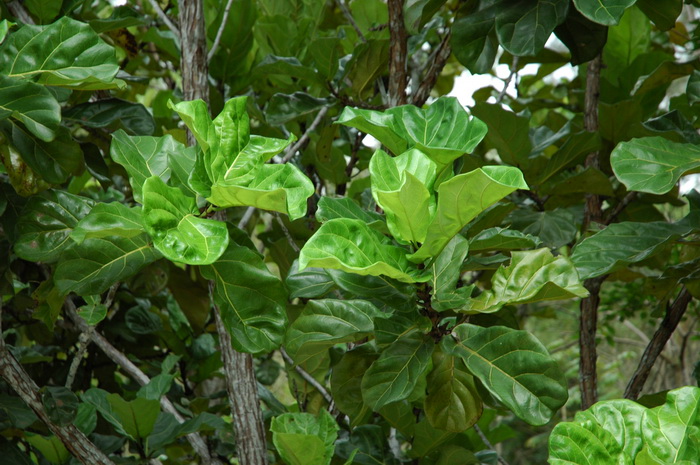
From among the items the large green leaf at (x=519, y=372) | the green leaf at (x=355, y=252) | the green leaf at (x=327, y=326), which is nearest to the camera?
the green leaf at (x=355, y=252)

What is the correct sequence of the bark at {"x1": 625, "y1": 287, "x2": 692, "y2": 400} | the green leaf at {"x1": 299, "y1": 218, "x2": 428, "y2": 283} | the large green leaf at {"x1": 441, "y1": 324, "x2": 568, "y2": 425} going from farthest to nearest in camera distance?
1. the bark at {"x1": 625, "y1": 287, "x2": 692, "y2": 400}
2. the large green leaf at {"x1": 441, "y1": 324, "x2": 568, "y2": 425}
3. the green leaf at {"x1": 299, "y1": 218, "x2": 428, "y2": 283}

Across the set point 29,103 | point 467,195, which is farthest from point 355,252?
→ point 29,103

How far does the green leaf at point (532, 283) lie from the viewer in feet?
2.59

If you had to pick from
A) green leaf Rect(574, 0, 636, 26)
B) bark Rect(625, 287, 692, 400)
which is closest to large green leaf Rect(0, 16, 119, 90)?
green leaf Rect(574, 0, 636, 26)

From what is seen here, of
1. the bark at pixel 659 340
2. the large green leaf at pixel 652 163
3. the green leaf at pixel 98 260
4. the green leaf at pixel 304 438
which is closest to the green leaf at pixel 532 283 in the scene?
the large green leaf at pixel 652 163

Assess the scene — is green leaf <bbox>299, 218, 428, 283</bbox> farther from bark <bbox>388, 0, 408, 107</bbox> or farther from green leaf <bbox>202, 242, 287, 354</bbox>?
bark <bbox>388, 0, 408, 107</bbox>

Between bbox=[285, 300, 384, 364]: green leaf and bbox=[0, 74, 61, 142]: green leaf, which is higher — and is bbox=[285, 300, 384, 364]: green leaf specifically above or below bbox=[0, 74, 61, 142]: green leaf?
below

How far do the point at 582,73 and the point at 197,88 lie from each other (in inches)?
41.3

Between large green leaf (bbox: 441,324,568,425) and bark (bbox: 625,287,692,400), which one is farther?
bark (bbox: 625,287,692,400)

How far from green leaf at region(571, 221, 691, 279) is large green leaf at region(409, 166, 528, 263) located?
31 cm

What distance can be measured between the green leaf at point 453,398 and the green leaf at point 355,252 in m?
0.21

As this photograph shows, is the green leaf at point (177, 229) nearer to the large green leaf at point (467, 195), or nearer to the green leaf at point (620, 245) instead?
the large green leaf at point (467, 195)

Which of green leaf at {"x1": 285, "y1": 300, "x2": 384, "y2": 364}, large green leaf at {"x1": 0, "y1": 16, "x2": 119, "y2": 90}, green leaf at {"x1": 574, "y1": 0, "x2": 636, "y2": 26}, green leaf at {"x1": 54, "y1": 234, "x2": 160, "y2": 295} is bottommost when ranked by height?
green leaf at {"x1": 285, "y1": 300, "x2": 384, "y2": 364}

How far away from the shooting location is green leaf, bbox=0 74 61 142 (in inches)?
35.9
